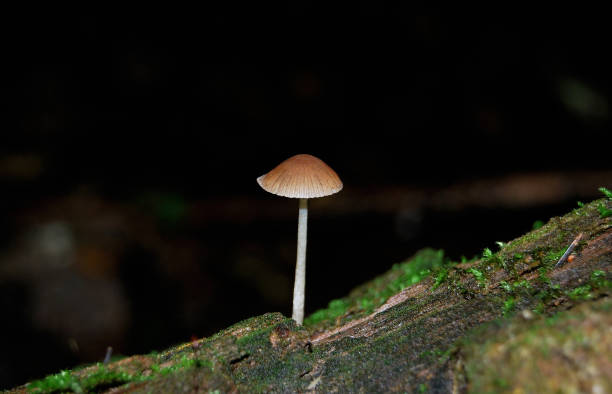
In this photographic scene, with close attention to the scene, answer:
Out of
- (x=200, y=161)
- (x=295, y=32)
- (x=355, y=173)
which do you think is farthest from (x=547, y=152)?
(x=200, y=161)

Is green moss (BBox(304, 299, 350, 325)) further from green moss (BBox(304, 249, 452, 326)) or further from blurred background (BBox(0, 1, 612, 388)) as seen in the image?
blurred background (BBox(0, 1, 612, 388))

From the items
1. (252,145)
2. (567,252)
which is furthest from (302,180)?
(252,145)

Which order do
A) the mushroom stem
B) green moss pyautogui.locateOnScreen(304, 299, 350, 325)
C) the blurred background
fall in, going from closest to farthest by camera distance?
1. the mushroom stem
2. green moss pyautogui.locateOnScreen(304, 299, 350, 325)
3. the blurred background

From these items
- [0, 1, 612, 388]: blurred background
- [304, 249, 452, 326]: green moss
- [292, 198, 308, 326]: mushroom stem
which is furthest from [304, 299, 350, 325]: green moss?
[0, 1, 612, 388]: blurred background

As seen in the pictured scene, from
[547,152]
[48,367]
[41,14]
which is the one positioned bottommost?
[48,367]

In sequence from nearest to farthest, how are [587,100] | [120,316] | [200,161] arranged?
[120,316]
[587,100]
[200,161]

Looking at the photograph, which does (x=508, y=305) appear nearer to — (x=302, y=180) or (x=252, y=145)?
(x=302, y=180)

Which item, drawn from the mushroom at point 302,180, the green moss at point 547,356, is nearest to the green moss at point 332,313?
the mushroom at point 302,180

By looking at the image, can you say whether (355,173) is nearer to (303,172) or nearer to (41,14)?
(303,172)
